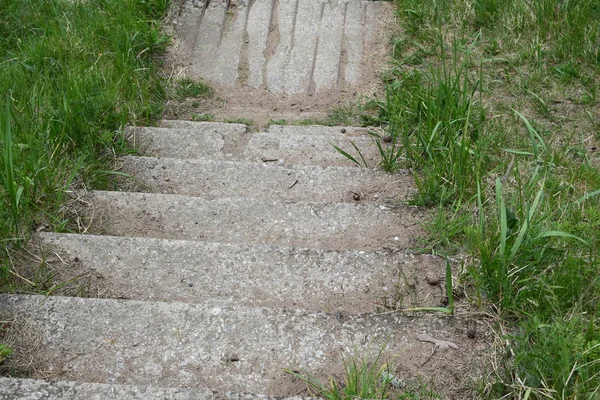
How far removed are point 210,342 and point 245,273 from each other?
404 mm

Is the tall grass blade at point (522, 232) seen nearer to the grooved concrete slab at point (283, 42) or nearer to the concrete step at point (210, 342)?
the concrete step at point (210, 342)

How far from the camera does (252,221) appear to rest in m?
2.88

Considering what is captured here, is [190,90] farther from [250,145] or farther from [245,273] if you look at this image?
[245,273]

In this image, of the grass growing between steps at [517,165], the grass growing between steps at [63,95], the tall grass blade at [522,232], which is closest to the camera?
the grass growing between steps at [517,165]

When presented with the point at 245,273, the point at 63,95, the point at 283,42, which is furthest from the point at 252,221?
the point at 283,42

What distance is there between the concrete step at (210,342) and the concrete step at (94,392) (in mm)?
128

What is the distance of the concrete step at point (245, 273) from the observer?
95.6 inches

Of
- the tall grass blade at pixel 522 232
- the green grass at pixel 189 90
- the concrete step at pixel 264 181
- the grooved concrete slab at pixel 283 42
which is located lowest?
the concrete step at pixel 264 181

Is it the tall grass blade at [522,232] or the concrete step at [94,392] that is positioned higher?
the tall grass blade at [522,232]

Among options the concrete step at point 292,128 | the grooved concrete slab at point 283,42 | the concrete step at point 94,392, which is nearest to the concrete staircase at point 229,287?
the concrete step at point 94,392

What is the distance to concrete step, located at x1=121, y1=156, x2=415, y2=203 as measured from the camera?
125 inches

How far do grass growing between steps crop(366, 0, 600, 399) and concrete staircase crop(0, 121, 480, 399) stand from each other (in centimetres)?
18

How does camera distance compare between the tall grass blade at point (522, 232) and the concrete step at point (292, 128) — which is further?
the concrete step at point (292, 128)

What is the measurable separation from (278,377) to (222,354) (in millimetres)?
184
